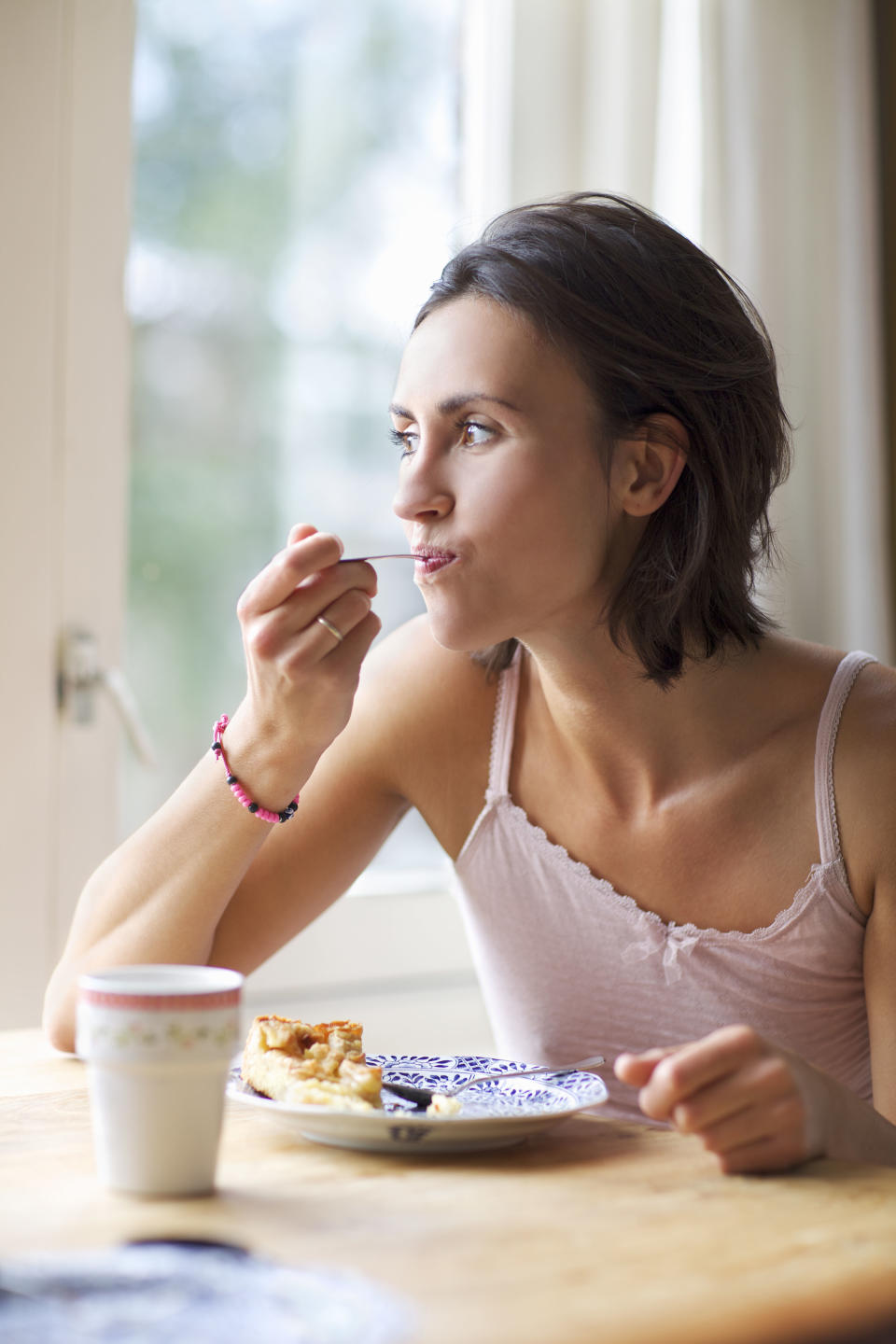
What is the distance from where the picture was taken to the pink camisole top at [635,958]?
120 cm

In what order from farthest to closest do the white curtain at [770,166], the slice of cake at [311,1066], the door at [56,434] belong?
the white curtain at [770,166], the door at [56,434], the slice of cake at [311,1066]

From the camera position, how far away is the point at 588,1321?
541 mm

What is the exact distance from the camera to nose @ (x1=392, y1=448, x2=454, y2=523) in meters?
1.13

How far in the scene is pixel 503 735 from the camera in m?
1.33

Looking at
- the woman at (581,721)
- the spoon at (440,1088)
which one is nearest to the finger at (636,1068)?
the spoon at (440,1088)

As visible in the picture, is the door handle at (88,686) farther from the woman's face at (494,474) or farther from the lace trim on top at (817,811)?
the woman's face at (494,474)

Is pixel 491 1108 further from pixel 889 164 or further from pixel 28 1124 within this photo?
pixel 889 164

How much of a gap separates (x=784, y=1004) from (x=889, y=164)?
6.06ft

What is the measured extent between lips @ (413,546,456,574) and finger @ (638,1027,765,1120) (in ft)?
1.58

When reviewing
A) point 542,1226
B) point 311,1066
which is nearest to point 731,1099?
point 542,1226

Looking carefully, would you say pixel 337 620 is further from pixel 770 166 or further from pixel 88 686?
pixel 770 166

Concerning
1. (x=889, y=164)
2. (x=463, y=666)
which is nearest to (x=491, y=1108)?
(x=463, y=666)

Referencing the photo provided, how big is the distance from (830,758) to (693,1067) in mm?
508

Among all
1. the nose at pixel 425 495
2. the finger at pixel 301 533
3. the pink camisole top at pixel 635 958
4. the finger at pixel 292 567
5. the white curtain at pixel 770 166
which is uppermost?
the white curtain at pixel 770 166
